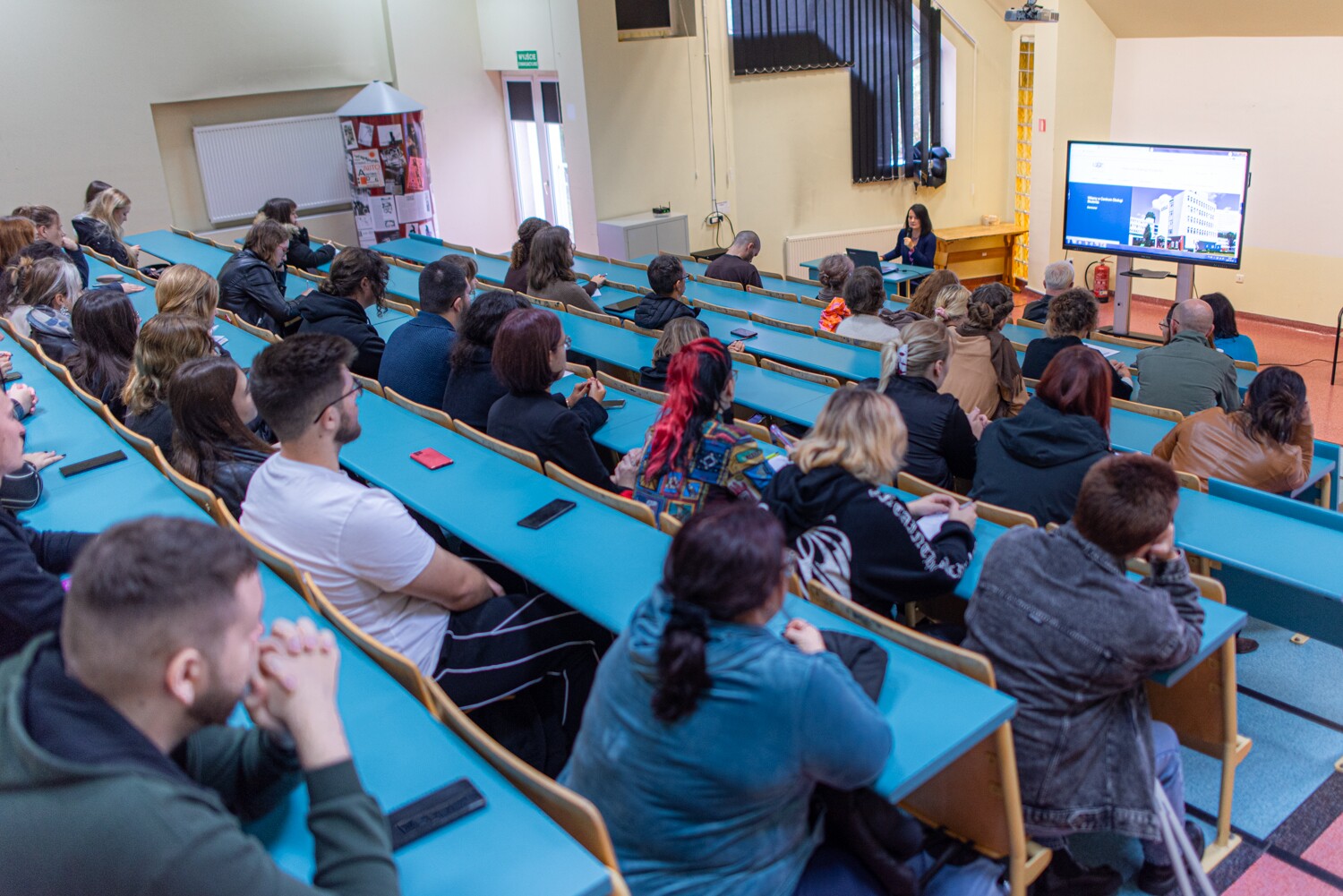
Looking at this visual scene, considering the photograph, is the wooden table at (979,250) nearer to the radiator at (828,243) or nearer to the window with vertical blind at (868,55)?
the radiator at (828,243)

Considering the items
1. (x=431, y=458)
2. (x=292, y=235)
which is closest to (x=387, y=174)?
(x=292, y=235)

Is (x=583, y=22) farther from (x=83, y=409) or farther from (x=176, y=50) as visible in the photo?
(x=83, y=409)

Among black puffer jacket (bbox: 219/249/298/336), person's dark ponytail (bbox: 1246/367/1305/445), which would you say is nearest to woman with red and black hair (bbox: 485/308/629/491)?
person's dark ponytail (bbox: 1246/367/1305/445)

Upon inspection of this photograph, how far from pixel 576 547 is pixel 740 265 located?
4.78 meters

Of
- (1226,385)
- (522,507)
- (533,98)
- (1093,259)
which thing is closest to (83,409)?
(522,507)

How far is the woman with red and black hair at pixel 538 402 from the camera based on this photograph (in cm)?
358

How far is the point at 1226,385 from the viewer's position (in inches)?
181

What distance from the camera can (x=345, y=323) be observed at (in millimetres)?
5078

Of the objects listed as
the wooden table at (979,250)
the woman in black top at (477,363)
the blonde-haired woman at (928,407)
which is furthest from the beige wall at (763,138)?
the blonde-haired woman at (928,407)

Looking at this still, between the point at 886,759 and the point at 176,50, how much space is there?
9.74 metres

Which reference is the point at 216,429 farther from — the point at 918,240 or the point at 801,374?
the point at 918,240

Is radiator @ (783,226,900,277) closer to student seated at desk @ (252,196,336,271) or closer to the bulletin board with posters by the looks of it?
the bulletin board with posters

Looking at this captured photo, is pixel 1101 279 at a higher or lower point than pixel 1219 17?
lower

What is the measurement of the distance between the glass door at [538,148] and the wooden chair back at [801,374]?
5.75 metres
